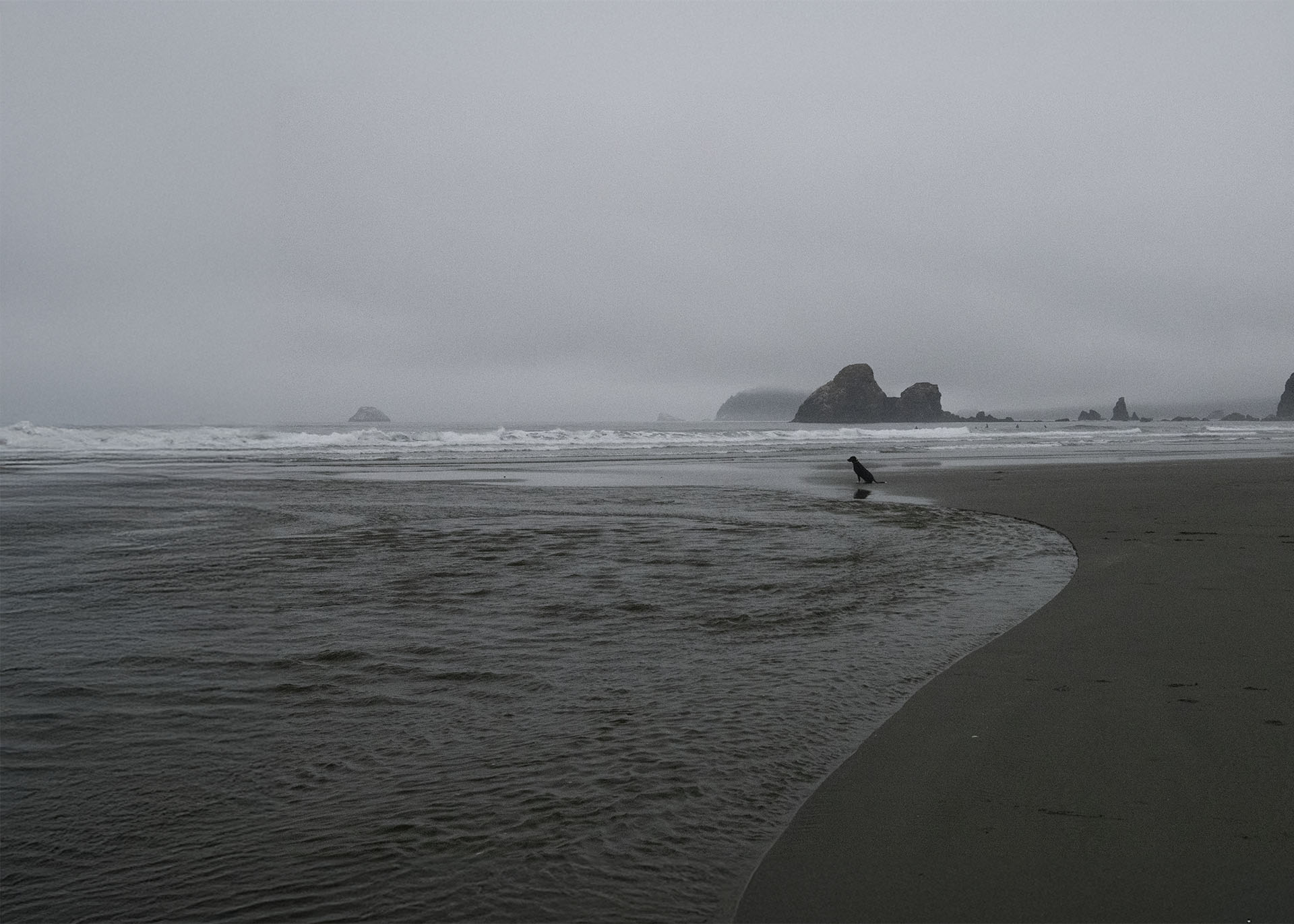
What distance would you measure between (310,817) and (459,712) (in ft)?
3.71

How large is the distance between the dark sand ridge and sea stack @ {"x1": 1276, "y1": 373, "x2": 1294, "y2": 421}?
183 meters

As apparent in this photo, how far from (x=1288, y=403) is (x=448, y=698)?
192 metres

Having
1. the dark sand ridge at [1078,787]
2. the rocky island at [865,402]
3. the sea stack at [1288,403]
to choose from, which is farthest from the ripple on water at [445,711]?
the sea stack at [1288,403]

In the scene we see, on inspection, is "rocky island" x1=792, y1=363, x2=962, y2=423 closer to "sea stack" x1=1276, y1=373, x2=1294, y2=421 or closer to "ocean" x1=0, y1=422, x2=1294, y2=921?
"sea stack" x1=1276, y1=373, x2=1294, y2=421

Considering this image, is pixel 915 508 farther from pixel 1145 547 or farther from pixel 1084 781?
pixel 1084 781

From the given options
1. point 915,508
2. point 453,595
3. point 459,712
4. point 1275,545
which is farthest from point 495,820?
point 915,508

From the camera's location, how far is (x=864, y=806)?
301 cm

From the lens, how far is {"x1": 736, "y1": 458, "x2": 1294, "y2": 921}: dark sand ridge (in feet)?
7.91

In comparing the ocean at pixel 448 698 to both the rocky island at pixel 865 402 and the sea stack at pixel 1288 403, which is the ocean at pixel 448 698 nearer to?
the rocky island at pixel 865 402

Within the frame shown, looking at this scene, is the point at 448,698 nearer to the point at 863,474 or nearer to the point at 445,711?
the point at 445,711

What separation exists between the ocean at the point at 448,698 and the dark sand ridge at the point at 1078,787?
236 millimetres

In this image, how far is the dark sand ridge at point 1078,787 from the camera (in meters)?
2.41

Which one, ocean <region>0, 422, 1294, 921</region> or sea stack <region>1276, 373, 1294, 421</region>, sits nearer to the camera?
ocean <region>0, 422, 1294, 921</region>

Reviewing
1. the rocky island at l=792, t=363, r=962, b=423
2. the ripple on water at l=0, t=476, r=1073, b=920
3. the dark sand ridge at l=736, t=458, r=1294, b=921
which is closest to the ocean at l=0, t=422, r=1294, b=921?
the ripple on water at l=0, t=476, r=1073, b=920
